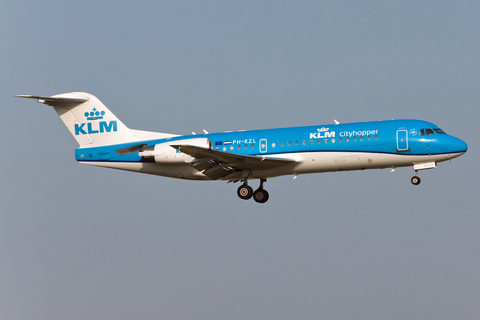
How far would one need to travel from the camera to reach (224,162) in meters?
28.8

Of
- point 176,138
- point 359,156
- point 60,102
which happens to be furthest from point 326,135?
point 60,102

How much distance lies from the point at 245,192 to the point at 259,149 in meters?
2.46

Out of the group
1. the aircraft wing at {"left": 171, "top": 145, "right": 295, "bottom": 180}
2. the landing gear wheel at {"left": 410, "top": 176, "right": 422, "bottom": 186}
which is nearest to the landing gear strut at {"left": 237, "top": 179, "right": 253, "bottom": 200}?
the aircraft wing at {"left": 171, "top": 145, "right": 295, "bottom": 180}

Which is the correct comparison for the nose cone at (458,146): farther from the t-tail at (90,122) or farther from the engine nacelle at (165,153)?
the t-tail at (90,122)

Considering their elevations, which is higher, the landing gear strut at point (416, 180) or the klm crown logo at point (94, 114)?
the klm crown logo at point (94, 114)

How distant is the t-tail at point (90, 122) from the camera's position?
31859 millimetres

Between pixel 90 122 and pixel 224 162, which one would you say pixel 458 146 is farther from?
pixel 90 122

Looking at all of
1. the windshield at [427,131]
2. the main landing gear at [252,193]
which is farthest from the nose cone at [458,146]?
the main landing gear at [252,193]

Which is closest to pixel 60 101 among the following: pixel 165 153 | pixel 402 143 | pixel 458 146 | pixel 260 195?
pixel 165 153

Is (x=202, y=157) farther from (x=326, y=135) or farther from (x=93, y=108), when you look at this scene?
(x=93, y=108)

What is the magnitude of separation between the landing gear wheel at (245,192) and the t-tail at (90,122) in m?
4.82

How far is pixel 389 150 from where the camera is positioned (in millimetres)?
27609

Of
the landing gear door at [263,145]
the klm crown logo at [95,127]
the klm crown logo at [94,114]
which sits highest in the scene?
the klm crown logo at [94,114]

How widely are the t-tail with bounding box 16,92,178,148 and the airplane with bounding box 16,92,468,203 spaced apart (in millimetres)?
52
